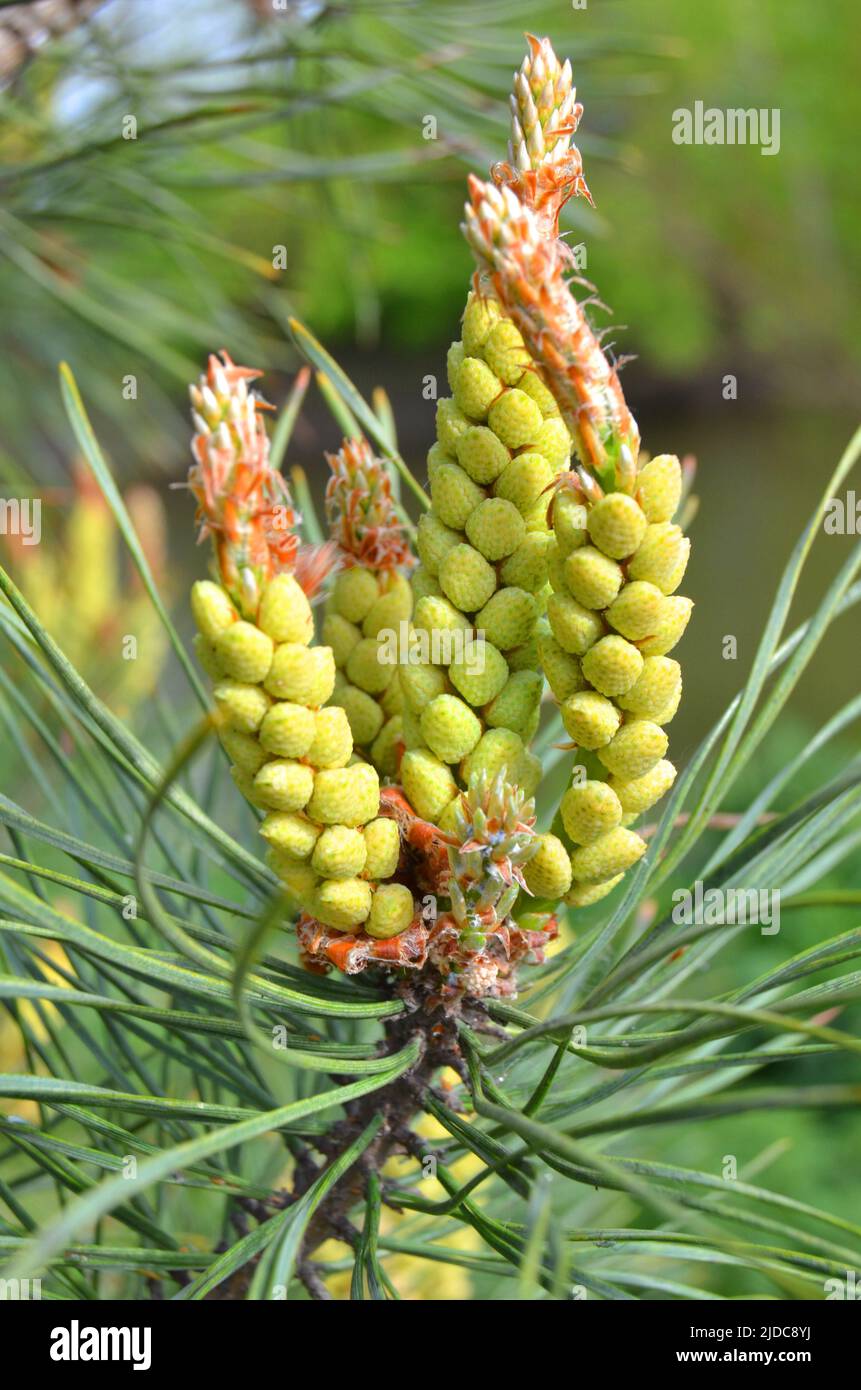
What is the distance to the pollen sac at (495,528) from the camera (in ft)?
0.77

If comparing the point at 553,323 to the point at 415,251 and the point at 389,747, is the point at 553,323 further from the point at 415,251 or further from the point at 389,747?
the point at 415,251

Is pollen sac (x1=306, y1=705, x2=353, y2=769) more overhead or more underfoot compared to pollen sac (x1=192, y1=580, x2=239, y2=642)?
more underfoot

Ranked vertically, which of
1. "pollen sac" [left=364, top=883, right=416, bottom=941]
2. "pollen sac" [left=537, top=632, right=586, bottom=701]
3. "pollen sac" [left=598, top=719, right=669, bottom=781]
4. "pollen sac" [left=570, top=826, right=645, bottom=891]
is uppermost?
"pollen sac" [left=537, top=632, right=586, bottom=701]

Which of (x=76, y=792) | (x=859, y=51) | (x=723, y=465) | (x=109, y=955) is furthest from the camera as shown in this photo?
(x=723, y=465)

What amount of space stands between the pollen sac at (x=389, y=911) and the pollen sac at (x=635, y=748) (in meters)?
0.05

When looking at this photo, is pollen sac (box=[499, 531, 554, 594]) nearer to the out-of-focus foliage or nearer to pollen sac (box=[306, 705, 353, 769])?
pollen sac (box=[306, 705, 353, 769])

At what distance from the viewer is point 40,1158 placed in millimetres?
248

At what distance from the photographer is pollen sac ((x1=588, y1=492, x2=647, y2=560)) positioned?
0.21 m

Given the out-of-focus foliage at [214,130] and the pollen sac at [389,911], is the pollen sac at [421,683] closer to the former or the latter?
the pollen sac at [389,911]

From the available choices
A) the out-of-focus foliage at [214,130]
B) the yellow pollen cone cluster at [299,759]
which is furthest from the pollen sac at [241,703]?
the out-of-focus foliage at [214,130]

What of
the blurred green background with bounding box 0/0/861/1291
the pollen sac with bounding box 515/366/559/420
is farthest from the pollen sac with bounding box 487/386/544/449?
the blurred green background with bounding box 0/0/861/1291

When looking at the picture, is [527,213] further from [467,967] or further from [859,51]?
[859,51]
